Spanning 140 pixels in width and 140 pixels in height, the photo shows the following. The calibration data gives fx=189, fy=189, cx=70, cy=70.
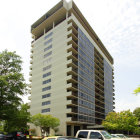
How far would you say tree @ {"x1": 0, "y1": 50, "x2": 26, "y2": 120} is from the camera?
102 ft

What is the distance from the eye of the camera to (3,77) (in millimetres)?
31969

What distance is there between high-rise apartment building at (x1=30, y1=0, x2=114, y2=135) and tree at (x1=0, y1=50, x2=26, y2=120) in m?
24.8

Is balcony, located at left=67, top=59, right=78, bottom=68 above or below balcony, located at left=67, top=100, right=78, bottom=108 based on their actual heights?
above

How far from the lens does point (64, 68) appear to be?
197ft

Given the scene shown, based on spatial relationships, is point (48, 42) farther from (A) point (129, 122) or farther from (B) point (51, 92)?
(A) point (129, 122)

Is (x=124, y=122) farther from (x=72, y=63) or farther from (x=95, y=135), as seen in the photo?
(x=95, y=135)

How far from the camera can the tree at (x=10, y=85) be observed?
102 ft

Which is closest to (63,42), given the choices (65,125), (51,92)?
(51,92)

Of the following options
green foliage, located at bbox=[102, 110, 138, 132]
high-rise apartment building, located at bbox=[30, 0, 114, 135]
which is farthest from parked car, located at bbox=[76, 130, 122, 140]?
green foliage, located at bbox=[102, 110, 138, 132]

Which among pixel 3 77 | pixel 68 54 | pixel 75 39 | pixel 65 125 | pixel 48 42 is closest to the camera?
pixel 3 77

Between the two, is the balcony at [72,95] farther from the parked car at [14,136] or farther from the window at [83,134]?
the window at [83,134]

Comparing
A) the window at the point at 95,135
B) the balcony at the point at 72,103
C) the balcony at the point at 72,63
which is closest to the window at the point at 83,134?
the window at the point at 95,135

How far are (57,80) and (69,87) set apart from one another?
5.84m

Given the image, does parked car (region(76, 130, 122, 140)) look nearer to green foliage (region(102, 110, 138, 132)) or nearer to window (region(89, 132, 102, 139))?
window (region(89, 132, 102, 139))
